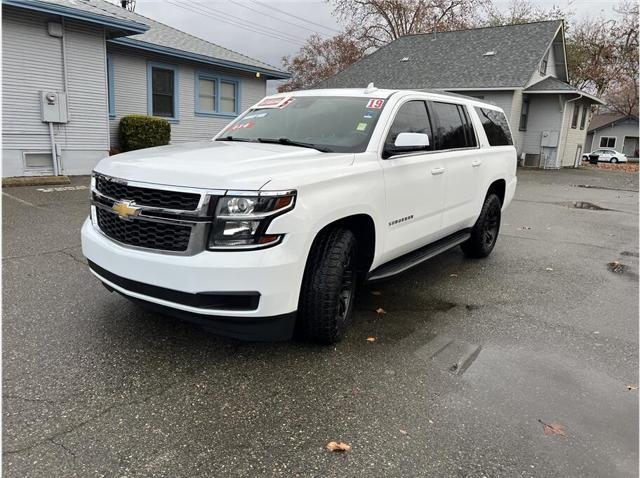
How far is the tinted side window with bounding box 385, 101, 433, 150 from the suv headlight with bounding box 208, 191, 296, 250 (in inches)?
61.1

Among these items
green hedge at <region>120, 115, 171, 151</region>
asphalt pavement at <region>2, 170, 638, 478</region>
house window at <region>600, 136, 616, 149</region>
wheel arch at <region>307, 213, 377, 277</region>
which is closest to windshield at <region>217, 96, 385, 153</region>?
wheel arch at <region>307, 213, 377, 277</region>

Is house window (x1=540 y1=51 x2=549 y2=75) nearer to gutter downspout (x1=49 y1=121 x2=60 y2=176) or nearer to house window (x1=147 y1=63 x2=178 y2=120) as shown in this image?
house window (x1=147 y1=63 x2=178 y2=120)

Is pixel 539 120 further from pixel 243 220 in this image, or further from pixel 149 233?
pixel 149 233

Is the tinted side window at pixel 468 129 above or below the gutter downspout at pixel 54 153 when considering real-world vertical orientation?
above

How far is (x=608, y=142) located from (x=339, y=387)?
6248 cm

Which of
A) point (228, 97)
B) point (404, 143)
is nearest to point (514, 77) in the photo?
point (228, 97)

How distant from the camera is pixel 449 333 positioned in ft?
13.3

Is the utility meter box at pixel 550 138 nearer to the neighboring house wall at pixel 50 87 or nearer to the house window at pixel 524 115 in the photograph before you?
the house window at pixel 524 115

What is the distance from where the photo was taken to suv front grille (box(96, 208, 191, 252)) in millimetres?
2939

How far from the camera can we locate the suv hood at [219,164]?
114 inches

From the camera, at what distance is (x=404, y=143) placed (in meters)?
3.91

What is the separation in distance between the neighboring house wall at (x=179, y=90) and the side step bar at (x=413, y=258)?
1152 cm

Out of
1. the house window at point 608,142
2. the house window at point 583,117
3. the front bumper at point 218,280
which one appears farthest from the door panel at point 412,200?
the house window at point 608,142

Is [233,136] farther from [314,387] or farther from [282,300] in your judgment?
[314,387]
